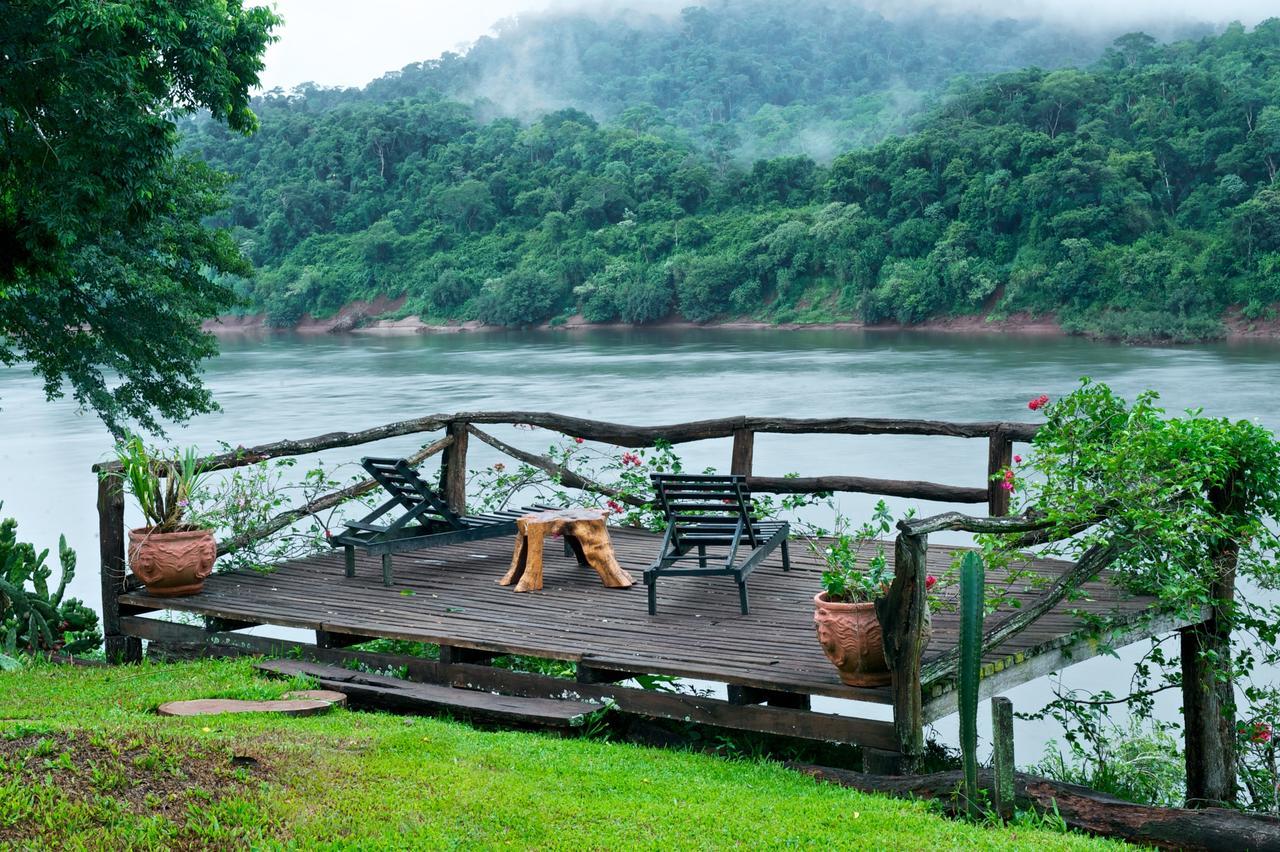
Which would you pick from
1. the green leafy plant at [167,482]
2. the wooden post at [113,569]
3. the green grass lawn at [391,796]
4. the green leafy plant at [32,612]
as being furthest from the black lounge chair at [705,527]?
the green leafy plant at [32,612]

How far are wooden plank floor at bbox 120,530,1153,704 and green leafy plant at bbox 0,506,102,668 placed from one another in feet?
3.25

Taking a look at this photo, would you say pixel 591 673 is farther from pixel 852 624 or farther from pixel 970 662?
pixel 970 662

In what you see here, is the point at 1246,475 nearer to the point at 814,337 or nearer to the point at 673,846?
the point at 673,846

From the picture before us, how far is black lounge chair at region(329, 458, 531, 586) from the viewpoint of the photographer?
25.7 ft

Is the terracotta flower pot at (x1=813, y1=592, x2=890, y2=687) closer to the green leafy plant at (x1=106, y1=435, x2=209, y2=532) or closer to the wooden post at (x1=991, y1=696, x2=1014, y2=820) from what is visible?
the wooden post at (x1=991, y1=696, x2=1014, y2=820)

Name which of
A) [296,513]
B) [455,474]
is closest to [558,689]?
[296,513]

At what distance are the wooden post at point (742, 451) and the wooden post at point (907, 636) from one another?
3.44m

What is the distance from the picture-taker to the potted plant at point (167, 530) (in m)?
7.35

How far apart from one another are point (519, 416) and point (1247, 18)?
163917 mm

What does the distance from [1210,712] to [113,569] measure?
19.7 feet

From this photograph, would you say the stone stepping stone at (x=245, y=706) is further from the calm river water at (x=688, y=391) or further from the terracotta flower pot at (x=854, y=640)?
the calm river water at (x=688, y=391)

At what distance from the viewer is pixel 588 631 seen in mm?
6449

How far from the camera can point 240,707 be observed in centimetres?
545

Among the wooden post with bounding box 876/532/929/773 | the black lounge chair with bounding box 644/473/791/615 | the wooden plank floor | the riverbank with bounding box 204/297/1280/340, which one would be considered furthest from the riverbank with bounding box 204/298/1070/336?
the wooden post with bounding box 876/532/929/773
